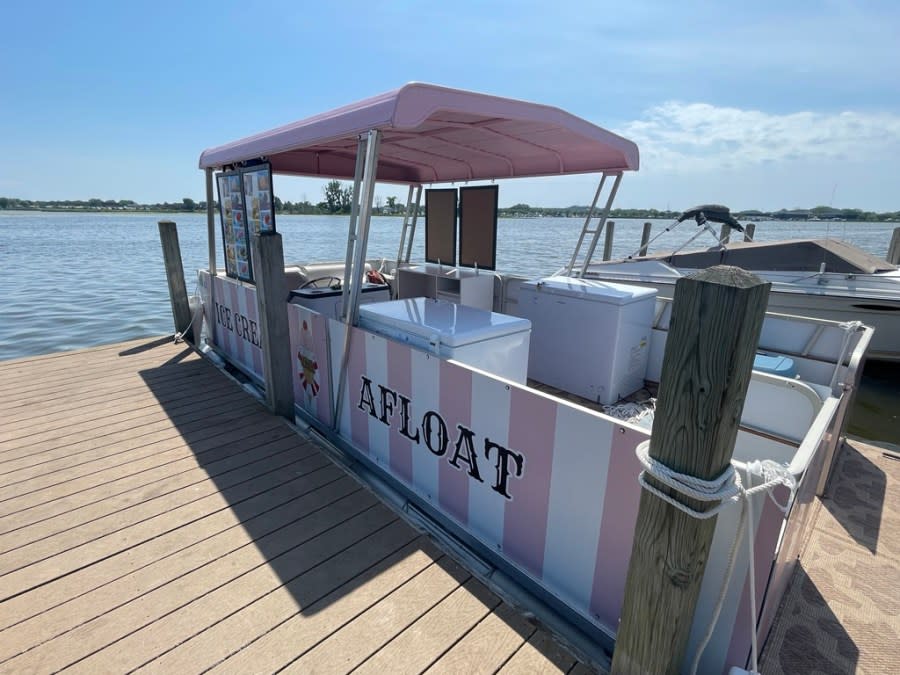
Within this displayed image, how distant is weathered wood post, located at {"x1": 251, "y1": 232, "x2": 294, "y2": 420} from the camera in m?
3.28

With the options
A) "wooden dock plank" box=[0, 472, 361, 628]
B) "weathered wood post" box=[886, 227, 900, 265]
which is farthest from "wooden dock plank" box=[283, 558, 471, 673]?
"weathered wood post" box=[886, 227, 900, 265]

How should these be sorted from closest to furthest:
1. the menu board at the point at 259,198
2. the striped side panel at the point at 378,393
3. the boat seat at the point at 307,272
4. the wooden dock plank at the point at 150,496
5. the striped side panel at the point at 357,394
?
the wooden dock plank at the point at 150,496 < the striped side panel at the point at 378,393 < the striped side panel at the point at 357,394 < the menu board at the point at 259,198 < the boat seat at the point at 307,272

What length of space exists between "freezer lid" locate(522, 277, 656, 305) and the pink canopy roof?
962mm

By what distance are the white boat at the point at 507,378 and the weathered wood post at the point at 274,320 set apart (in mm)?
25

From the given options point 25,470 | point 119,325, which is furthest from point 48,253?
point 25,470

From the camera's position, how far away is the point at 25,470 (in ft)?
9.62

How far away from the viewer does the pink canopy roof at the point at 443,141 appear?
2.19 metres

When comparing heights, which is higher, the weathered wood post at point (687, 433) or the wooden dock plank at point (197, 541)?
the weathered wood post at point (687, 433)

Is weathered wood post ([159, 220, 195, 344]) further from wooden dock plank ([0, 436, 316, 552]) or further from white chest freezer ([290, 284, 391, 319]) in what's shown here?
wooden dock plank ([0, 436, 316, 552])

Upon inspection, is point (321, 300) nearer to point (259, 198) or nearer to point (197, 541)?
point (259, 198)

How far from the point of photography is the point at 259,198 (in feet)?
13.5

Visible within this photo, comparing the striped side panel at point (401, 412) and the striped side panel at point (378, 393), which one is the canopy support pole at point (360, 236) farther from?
the striped side panel at point (401, 412)

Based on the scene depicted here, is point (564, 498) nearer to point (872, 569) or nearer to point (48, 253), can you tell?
point (872, 569)

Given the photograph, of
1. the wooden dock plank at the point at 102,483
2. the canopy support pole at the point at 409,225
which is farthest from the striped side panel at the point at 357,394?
the canopy support pole at the point at 409,225
